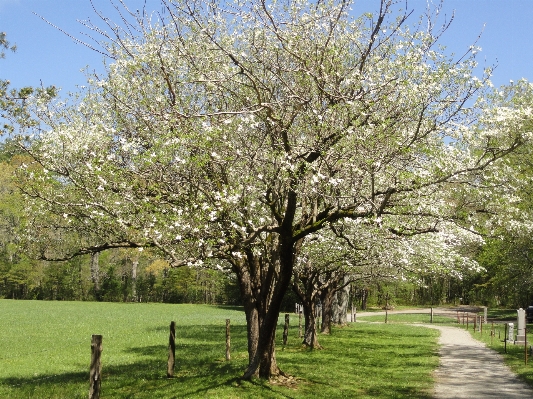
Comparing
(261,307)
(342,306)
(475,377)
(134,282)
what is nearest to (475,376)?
(475,377)

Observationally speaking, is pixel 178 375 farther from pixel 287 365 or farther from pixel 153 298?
pixel 153 298

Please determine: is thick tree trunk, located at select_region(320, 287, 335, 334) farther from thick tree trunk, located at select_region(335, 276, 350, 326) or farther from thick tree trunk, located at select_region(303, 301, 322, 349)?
thick tree trunk, located at select_region(335, 276, 350, 326)

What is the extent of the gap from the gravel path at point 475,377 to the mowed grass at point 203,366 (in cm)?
46

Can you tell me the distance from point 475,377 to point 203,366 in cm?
790

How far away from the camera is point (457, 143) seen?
464 inches

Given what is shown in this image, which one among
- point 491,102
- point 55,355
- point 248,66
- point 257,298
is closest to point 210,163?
point 248,66

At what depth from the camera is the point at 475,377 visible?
1568cm

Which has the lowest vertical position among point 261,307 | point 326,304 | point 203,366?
point 203,366

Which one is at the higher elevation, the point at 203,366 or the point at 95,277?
the point at 95,277

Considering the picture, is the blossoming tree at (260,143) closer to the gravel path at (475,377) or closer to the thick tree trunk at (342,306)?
the gravel path at (475,377)

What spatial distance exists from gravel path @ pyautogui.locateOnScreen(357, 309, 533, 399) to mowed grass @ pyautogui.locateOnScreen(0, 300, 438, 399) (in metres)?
0.46

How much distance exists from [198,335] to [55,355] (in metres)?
11.0

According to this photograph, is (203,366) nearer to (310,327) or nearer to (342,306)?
(310,327)

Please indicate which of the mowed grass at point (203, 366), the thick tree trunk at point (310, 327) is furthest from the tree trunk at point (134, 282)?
the thick tree trunk at point (310, 327)
